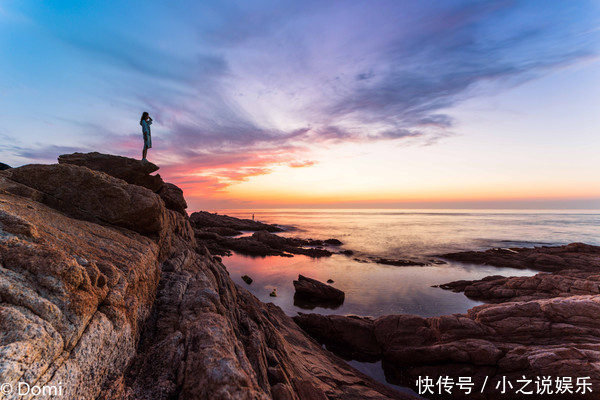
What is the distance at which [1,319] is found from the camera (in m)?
3.57

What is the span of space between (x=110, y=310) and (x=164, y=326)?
1794mm

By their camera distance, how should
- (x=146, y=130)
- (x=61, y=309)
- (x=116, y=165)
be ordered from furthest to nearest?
(x=146, y=130) < (x=116, y=165) < (x=61, y=309)

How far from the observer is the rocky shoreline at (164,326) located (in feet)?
14.1

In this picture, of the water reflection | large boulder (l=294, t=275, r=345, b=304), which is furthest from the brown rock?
large boulder (l=294, t=275, r=345, b=304)

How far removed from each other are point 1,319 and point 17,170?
26.0 ft

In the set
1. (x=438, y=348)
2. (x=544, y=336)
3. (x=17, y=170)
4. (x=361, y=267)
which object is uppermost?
(x=17, y=170)

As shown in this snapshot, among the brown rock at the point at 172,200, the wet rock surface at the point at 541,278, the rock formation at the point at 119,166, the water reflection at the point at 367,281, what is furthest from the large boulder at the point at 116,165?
the wet rock surface at the point at 541,278

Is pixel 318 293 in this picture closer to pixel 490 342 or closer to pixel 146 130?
pixel 490 342

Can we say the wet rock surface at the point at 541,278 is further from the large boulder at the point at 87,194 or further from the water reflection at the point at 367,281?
the large boulder at the point at 87,194

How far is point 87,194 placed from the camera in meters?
8.96

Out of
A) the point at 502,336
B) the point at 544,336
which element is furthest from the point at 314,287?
the point at 544,336

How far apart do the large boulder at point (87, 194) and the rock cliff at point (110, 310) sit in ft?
0.11

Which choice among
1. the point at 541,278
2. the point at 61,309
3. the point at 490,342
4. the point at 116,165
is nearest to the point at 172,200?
the point at 116,165

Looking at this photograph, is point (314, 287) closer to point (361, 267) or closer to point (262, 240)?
point (361, 267)
